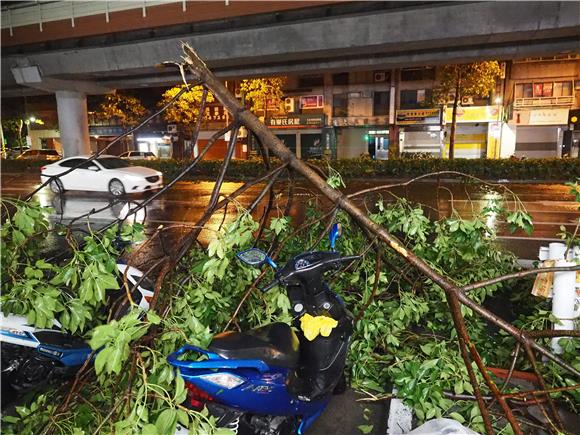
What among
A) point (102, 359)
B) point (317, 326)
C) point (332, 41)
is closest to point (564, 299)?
point (317, 326)

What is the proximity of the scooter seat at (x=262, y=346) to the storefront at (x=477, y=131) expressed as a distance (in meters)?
31.8

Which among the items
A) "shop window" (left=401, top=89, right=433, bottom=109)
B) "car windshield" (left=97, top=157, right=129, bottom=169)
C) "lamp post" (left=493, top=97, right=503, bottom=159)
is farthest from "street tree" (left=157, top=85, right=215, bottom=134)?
"lamp post" (left=493, top=97, right=503, bottom=159)

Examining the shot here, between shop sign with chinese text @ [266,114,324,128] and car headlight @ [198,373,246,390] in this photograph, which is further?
shop sign with chinese text @ [266,114,324,128]

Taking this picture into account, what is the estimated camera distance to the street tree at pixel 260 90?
92.0 ft

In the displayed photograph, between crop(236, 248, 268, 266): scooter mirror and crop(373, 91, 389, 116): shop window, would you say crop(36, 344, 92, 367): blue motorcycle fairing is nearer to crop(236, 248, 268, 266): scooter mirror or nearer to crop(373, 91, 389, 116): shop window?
crop(236, 248, 268, 266): scooter mirror

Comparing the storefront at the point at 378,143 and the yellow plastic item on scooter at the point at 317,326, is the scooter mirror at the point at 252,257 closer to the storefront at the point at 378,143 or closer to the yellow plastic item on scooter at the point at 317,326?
the yellow plastic item on scooter at the point at 317,326

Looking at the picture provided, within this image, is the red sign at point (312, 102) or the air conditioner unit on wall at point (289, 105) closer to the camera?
the red sign at point (312, 102)

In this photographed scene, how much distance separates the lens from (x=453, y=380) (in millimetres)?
2820

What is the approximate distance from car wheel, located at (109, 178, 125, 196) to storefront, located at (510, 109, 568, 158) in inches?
1090

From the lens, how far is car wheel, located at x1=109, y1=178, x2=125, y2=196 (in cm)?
1509

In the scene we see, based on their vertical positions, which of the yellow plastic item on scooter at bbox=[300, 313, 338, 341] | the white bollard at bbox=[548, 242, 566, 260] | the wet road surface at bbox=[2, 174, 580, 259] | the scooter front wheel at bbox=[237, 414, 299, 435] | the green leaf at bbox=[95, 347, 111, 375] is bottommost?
the wet road surface at bbox=[2, 174, 580, 259]

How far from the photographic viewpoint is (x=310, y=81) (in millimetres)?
33750

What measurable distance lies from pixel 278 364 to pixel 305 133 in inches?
1292

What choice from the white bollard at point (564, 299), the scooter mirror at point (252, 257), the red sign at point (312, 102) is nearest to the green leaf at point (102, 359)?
the scooter mirror at point (252, 257)
